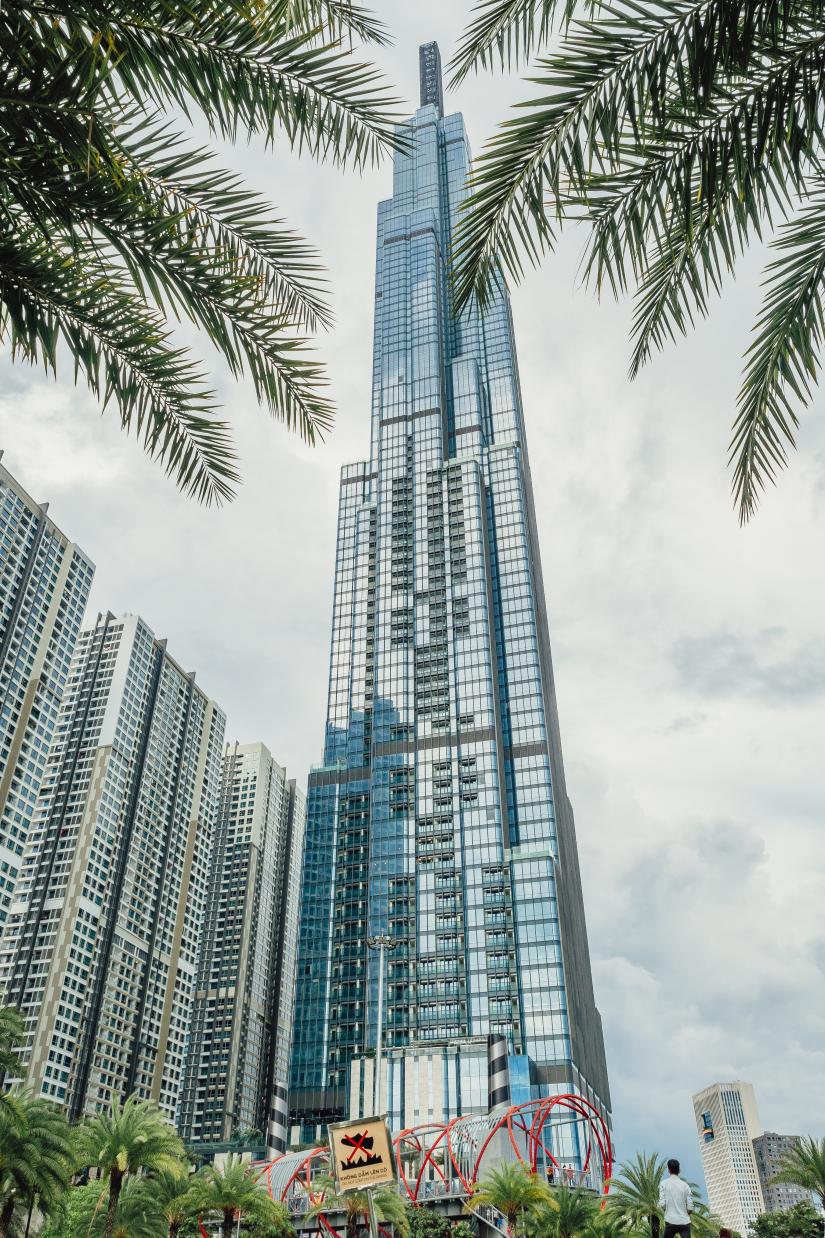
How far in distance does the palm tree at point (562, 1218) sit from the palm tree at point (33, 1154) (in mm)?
19756

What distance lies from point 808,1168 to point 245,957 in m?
136

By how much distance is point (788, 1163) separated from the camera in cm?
4322

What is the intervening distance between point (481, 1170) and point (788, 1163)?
14.7 m

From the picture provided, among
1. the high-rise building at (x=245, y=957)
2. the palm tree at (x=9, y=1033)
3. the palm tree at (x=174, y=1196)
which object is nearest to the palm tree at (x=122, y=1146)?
the palm tree at (x=174, y=1196)

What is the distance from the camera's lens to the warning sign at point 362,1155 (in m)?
9.07

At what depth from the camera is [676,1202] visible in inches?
450

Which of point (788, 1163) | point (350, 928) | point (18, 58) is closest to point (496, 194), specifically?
point (18, 58)

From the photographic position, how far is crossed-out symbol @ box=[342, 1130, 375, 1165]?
9.20m

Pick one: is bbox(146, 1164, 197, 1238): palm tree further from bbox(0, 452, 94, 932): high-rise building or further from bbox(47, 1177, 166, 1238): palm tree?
bbox(0, 452, 94, 932): high-rise building

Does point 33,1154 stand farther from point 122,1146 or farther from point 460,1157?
point 460,1157

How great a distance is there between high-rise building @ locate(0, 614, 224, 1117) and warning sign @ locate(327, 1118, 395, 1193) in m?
116

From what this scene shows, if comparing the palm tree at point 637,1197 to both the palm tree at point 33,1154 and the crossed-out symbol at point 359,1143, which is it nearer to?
the palm tree at point 33,1154

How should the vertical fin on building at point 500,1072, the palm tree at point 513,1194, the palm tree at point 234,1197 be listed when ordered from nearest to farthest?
the palm tree at point 513,1194 → the palm tree at point 234,1197 → the vertical fin on building at point 500,1072

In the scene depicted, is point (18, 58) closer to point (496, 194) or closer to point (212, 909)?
point (496, 194)
